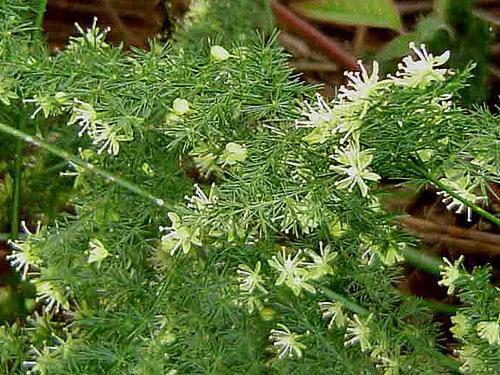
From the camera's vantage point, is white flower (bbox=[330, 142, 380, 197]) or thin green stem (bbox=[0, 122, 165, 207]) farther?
thin green stem (bbox=[0, 122, 165, 207])

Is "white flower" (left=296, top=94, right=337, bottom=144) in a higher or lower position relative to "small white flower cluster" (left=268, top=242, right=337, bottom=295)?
higher

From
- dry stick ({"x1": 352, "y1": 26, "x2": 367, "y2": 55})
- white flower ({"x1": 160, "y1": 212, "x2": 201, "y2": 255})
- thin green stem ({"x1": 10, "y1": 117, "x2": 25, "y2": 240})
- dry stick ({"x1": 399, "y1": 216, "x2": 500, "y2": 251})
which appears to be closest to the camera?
white flower ({"x1": 160, "y1": 212, "x2": 201, "y2": 255})

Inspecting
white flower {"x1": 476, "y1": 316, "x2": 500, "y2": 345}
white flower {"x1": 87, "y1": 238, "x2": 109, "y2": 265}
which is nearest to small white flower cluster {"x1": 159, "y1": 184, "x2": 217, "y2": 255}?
white flower {"x1": 87, "y1": 238, "x2": 109, "y2": 265}

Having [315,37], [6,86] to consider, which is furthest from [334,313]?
[315,37]

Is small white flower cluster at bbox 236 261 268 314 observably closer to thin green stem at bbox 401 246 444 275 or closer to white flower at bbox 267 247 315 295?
white flower at bbox 267 247 315 295

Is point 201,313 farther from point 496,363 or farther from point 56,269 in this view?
point 496,363

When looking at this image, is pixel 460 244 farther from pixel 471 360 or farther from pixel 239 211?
→ pixel 239 211
